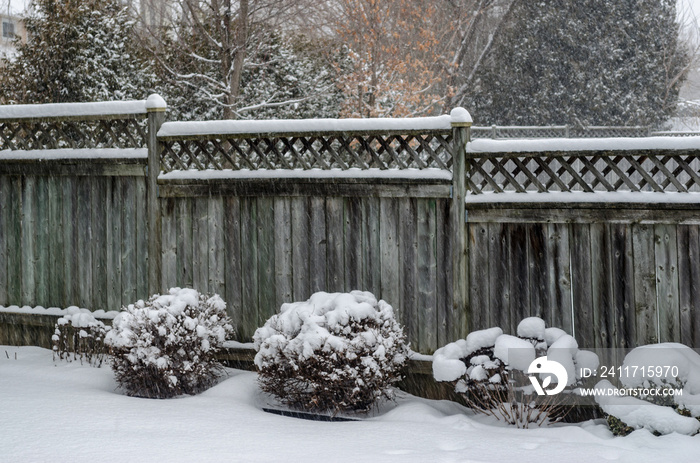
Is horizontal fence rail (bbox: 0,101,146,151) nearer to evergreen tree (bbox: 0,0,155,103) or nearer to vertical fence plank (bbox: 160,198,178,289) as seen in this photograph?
vertical fence plank (bbox: 160,198,178,289)

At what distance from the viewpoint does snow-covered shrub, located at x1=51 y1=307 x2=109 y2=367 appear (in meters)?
6.91

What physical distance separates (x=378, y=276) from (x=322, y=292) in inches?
22.8

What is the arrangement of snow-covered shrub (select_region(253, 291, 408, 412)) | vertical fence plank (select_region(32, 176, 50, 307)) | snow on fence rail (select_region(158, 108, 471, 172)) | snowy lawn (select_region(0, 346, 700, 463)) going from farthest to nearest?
vertical fence plank (select_region(32, 176, 50, 307)) < snow on fence rail (select_region(158, 108, 471, 172)) < snow-covered shrub (select_region(253, 291, 408, 412)) < snowy lawn (select_region(0, 346, 700, 463))

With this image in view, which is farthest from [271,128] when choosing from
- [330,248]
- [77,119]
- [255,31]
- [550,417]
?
[255,31]

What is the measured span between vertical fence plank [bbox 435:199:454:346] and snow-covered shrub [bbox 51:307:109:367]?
3053 mm

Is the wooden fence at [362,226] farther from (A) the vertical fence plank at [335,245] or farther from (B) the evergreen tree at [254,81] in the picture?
(B) the evergreen tree at [254,81]

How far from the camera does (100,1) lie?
495 inches

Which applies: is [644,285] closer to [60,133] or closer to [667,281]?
[667,281]

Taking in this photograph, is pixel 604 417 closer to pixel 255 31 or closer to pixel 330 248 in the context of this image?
pixel 330 248

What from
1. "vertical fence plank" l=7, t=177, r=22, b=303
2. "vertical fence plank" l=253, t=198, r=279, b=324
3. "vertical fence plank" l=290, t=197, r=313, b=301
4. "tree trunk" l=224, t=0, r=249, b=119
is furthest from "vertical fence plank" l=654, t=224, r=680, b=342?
"tree trunk" l=224, t=0, r=249, b=119

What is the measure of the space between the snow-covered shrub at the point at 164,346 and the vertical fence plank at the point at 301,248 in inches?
30.1

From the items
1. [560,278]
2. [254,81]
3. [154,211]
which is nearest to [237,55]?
[254,81]

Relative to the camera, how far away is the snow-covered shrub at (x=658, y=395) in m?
4.83

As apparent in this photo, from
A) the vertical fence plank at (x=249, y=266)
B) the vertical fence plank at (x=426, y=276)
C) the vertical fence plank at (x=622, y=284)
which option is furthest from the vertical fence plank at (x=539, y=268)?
the vertical fence plank at (x=249, y=266)
